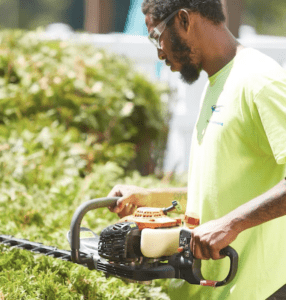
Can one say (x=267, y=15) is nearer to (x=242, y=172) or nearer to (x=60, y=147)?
(x=60, y=147)

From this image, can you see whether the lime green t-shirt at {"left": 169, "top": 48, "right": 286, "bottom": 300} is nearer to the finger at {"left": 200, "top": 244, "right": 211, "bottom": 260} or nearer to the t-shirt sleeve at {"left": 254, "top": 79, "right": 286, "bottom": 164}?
the t-shirt sleeve at {"left": 254, "top": 79, "right": 286, "bottom": 164}

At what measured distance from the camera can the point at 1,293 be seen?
2297 millimetres

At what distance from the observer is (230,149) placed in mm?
1879

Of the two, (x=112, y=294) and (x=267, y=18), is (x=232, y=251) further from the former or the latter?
(x=267, y=18)

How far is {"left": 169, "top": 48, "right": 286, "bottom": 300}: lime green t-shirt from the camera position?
5.93 ft

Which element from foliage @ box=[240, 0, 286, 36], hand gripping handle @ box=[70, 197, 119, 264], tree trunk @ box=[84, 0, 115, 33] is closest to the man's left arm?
hand gripping handle @ box=[70, 197, 119, 264]

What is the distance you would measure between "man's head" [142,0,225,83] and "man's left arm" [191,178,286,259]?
2.60 feet

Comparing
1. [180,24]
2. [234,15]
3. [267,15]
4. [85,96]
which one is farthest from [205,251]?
[267,15]

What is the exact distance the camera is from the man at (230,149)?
167 centimetres

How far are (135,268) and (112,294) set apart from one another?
2.83ft

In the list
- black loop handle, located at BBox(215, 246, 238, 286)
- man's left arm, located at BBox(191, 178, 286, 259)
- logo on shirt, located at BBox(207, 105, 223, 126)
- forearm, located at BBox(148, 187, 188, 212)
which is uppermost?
logo on shirt, located at BBox(207, 105, 223, 126)

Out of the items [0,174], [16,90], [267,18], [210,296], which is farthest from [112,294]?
[267,18]

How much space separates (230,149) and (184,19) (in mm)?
654

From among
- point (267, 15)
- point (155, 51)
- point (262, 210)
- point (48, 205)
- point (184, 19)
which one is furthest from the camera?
point (267, 15)
